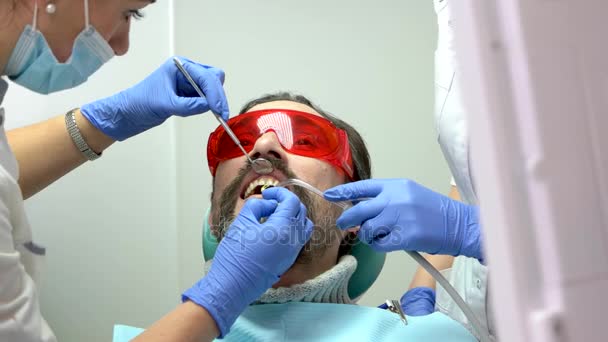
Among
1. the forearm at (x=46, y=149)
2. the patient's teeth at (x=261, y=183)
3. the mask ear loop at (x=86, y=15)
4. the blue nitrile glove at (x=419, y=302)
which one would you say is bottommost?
the blue nitrile glove at (x=419, y=302)

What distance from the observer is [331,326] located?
125 centimetres

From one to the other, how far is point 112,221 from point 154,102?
0.68 meters

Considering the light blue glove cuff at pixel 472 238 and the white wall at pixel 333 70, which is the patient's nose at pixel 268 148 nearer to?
the light blue glove cuff at pixel 472 238

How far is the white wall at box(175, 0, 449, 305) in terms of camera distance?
2.08 m

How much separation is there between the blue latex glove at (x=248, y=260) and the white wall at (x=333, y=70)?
0.96 meters

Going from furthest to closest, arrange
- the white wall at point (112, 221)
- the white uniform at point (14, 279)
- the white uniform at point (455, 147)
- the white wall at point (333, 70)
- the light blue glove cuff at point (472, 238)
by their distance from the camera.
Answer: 1. the white wall at point (333, 70)
2. the white wall at point (112, 221)
3. the white uniform at point (455, 147)
4. the light blue glove cuff at point (472, 238)
5. the white uniform at point (14, 279)

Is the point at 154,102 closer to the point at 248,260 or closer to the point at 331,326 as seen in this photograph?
the point at 248,260

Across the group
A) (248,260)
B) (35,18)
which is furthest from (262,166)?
(35,18)

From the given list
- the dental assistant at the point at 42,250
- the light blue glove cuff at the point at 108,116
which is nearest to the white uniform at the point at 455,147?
the dental assistant at the point at 42,250

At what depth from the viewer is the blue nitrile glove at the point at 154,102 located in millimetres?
1428

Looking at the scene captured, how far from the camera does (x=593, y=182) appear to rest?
17.3 inches

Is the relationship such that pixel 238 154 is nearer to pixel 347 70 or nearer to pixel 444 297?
pixel 444 297

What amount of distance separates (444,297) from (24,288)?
3.57 feet

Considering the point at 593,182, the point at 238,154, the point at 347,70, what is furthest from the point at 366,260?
the point at 593,182
